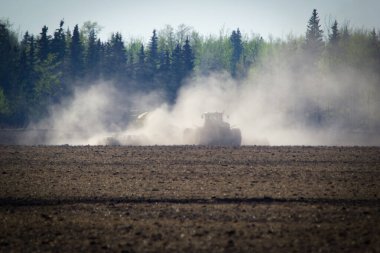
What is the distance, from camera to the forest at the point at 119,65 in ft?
218

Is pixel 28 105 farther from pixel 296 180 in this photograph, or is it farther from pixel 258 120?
pixel 296 180

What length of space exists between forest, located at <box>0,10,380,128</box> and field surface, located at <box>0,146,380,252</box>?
44.6 meters

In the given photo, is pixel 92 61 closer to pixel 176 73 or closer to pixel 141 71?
pixel 141 71

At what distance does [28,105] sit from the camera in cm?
6675

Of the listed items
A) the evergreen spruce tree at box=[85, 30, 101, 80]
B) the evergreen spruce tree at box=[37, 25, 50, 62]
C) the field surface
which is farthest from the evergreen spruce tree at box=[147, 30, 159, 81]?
the field surface

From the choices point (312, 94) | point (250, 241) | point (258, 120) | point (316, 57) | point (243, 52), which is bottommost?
point (250, 241)

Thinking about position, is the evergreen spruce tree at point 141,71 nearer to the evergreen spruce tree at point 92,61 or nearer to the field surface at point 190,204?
the evergreen spruce tree at point 92,61

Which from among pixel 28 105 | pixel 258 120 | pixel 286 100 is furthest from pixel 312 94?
pixel 28 105

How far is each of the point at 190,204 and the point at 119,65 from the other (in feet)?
217

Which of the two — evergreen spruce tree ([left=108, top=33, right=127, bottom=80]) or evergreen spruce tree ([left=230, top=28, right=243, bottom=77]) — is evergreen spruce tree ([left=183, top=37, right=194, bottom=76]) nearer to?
evergreen spruce tree ([left=108, top=33, right=127, bottom=80])

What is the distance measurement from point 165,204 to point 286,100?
5689cm

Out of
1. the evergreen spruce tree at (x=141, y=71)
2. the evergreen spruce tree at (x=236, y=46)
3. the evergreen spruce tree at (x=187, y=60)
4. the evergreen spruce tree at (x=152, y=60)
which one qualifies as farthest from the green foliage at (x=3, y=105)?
the evergreen spruce tree at (x=236, y=46)

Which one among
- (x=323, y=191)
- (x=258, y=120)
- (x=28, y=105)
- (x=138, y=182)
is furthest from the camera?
(x=28, y=105)

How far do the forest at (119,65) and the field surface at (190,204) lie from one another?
4463cm
